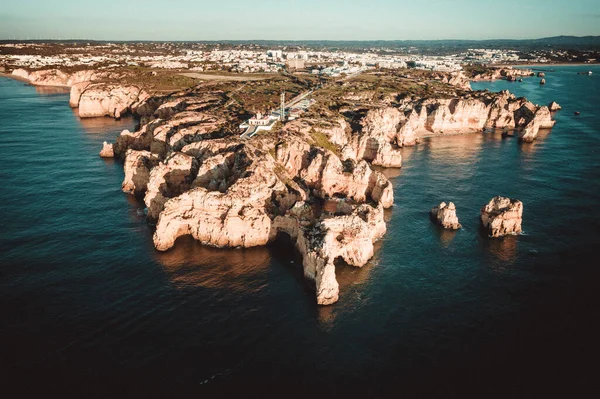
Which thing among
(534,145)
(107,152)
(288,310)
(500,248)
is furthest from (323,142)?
(534,145)

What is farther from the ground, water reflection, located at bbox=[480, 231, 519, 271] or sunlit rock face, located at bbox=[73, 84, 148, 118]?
sunlit rock face, located at bbox=[73, 84, 148, 118]

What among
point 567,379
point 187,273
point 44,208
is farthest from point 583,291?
point 44,208

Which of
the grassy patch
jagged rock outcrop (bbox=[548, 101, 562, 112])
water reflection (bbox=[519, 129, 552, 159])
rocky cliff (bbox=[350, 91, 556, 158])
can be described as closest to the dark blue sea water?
the grassy patch

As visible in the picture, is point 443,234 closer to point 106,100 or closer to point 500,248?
point 500,248

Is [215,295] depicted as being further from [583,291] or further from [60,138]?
[60,138]

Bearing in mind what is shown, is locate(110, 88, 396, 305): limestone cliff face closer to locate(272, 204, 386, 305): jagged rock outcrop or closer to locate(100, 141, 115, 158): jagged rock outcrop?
locate(272, 204, 386, 305): jagged rock outcrop

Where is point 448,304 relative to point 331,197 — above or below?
below
